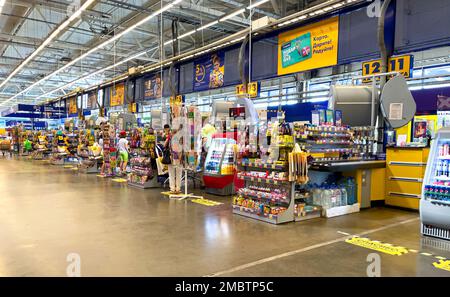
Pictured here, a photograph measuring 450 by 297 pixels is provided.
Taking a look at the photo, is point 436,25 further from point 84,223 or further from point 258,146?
point 84,223

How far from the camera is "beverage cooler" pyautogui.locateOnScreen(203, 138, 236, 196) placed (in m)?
7.92

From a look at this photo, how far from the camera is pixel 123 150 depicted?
11.7m

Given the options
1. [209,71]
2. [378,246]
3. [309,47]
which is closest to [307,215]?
[378,246]

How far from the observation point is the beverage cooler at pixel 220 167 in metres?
7.92

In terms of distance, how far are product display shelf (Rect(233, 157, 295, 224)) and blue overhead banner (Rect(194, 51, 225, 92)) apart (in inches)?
235

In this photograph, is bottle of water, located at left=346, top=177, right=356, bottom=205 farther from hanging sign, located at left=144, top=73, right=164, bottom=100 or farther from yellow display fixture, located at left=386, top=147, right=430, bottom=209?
hanging sign, located at left=144, top=73, right=164, bottom=100

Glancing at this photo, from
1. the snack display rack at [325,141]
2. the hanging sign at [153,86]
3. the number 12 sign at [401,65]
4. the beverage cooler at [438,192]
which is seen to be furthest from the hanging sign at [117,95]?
the beverage cooler at [438,192]

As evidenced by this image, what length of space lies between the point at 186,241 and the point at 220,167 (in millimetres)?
3669

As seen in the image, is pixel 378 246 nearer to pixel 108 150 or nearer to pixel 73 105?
pixel 108 150

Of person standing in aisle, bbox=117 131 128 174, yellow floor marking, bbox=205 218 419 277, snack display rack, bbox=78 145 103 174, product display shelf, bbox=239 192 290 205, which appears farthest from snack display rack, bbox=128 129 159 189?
yellow floor marking, bbox=205 218 419 277

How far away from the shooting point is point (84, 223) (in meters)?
5.29

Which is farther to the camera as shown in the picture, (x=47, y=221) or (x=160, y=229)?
(x=47, y=221)
